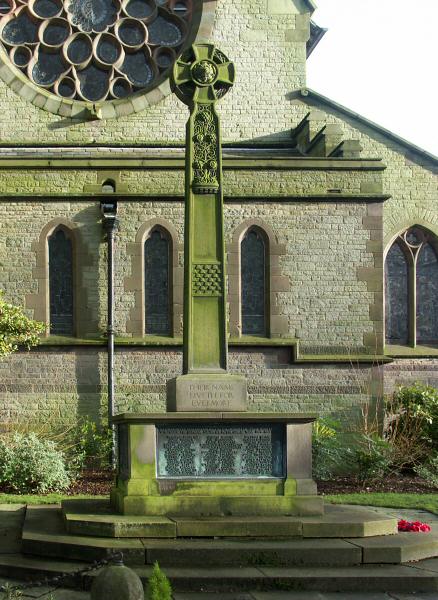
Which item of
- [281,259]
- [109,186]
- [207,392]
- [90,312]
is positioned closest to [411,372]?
[281,259]

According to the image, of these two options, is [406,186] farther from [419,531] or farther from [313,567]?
[313,567]

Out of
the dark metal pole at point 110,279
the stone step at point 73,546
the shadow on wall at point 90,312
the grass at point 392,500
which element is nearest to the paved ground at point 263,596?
the stone step at point 73,546

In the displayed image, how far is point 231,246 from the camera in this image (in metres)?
21.6

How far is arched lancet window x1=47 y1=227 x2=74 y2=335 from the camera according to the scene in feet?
71.1

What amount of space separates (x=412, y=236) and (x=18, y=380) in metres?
10.0

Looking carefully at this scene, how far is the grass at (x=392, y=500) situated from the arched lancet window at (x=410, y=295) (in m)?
7.96

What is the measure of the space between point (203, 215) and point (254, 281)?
977 cm

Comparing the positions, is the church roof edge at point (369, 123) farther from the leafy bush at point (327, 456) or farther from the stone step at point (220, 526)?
the stone step at point (220, 526)

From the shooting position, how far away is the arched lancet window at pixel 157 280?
2170 cm

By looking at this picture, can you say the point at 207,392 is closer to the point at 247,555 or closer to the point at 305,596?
the point at 247,555

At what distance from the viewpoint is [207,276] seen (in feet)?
39.4

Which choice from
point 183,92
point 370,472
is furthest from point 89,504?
point 370,472

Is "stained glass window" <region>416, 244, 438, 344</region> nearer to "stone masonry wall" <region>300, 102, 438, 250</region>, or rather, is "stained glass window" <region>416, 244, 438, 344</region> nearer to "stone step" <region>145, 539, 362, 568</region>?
"stone masonry wall" <region>300, 102, 438, 250</region>

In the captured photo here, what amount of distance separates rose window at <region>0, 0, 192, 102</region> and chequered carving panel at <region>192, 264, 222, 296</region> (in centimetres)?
1417
